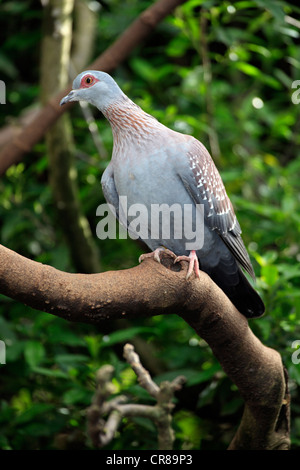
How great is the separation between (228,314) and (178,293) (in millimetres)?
324

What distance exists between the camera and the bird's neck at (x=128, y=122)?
9.07 ft

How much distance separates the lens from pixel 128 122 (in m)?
2.79

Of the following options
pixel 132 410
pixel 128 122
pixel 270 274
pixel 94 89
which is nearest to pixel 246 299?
pixel 270 274

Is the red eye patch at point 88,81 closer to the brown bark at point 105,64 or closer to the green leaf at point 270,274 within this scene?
the brown bark at point 105,64

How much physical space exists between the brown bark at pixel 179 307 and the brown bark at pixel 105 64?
1542 millimetres

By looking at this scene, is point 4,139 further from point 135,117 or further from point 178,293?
point 178,293

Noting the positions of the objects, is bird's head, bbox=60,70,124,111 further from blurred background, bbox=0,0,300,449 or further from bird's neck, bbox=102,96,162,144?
blurred background, bbox=0,0,300,449

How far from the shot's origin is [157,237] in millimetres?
2785

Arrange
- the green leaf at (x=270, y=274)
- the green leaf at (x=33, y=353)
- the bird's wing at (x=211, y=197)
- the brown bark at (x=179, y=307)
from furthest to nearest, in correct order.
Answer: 1. the green leaf at (x=33, y=353)
2. the green leaf at (x=270, y=274)
3. the bird's wing at (x=211, y=197)
4. the brown bark at (x=179, y=307)

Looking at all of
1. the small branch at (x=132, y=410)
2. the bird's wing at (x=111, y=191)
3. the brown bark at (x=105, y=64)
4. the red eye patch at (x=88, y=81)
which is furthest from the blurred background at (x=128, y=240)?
the red eye patch at (x=88, y=81)

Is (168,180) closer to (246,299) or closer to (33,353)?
(246,299)

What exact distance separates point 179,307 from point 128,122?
96cm

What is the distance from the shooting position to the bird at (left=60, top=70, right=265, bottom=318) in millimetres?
2664
